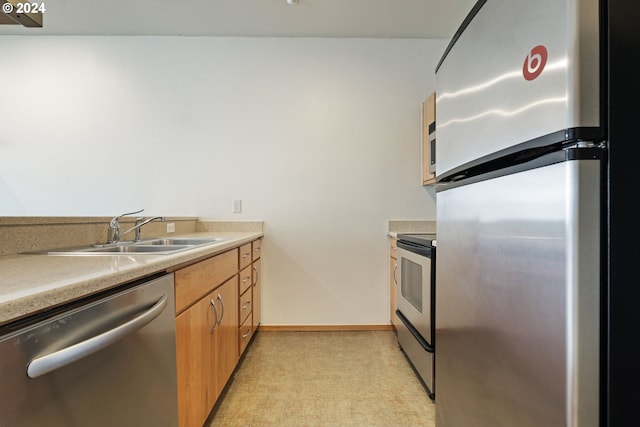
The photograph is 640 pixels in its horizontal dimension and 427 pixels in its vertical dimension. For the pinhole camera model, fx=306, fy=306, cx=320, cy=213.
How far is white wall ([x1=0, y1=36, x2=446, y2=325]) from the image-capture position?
9.09ft

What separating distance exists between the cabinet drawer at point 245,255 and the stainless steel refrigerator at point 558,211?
156cm

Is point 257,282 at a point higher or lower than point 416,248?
lower

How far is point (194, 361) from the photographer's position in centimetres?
122

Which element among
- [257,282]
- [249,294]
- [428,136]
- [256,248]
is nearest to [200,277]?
[249,294]

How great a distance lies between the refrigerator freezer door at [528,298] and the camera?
0.56 m

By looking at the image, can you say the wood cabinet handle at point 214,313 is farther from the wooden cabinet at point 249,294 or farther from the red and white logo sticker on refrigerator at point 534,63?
the red and white logo sticker on refrigerator at point 534,63

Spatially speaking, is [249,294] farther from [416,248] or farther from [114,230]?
[416,248]

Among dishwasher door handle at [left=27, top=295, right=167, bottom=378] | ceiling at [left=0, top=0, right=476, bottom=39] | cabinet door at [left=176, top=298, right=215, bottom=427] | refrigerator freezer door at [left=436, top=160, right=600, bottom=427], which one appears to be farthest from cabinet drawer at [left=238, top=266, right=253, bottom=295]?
ceiling at [left=0, top=0, right=476, bottom=39]

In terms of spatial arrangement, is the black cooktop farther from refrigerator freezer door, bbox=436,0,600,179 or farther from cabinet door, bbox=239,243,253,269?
cabinet door, bbox=239,243,253,269

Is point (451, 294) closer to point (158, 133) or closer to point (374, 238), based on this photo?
point (374, 238)

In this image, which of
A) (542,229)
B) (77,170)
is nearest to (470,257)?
(542,229)

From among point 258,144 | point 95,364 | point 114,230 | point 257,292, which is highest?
point 258,144

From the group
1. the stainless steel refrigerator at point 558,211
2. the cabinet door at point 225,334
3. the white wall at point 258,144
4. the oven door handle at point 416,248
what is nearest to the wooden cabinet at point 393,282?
the white wall at point 258,144

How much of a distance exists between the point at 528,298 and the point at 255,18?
2.78 m
